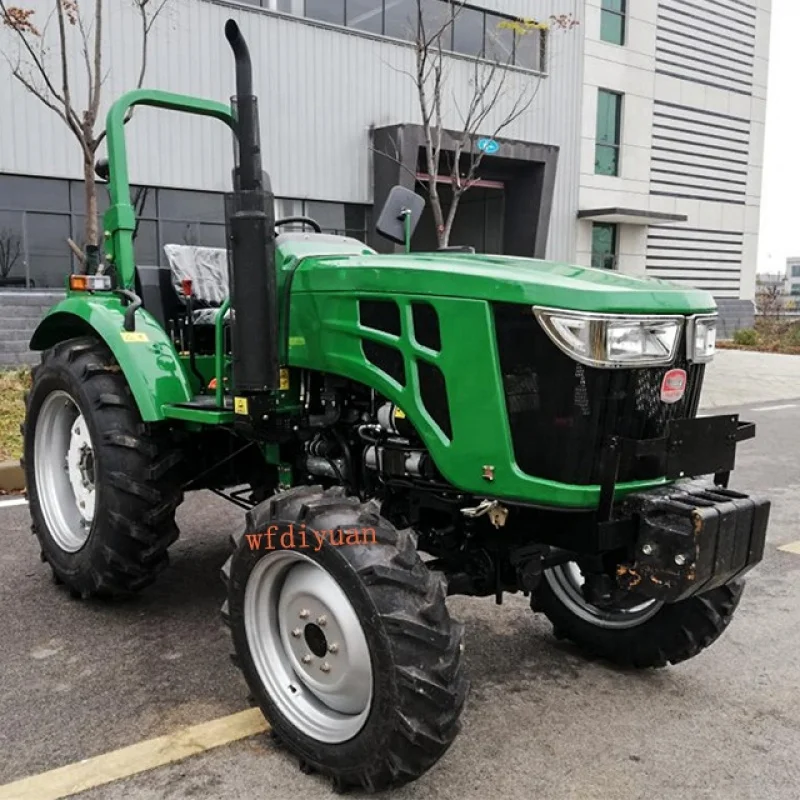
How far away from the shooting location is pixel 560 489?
2.80 metres

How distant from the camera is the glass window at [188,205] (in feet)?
47.2

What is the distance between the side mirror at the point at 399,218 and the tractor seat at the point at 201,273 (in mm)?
856

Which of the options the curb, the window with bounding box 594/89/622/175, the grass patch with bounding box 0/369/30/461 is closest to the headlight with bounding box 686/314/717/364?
the curb

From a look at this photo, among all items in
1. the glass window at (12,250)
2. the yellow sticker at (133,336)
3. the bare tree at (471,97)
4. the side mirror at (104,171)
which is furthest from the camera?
the bare tree at (471,97)

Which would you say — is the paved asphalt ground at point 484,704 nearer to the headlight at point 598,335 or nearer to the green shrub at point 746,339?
the headlight at point 598,335

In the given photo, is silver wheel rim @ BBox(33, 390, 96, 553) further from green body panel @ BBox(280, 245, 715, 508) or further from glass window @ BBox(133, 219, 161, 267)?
glass window @ BBox(133, 219, 161, 267)

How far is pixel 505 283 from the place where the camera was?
8.98ft

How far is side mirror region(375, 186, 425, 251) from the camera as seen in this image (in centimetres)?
415

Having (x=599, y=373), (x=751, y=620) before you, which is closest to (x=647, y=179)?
(x=751, y=620)

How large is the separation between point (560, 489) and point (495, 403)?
1.13 ft

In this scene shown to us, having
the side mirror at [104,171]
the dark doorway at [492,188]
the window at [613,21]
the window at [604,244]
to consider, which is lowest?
the side mirror at [104,171]

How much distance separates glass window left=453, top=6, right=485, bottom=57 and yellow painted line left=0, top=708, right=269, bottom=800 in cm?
1595

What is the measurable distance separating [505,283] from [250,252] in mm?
927

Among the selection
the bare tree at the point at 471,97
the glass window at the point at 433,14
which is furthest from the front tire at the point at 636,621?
the glass window at the point at 433,14
